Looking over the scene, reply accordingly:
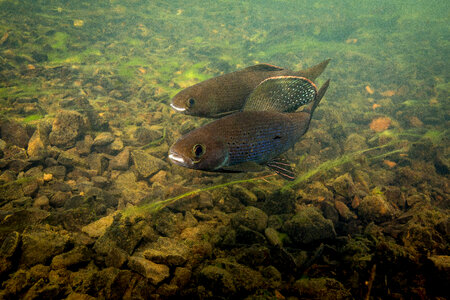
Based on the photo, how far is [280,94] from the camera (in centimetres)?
231

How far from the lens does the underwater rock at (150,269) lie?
147 centimetres

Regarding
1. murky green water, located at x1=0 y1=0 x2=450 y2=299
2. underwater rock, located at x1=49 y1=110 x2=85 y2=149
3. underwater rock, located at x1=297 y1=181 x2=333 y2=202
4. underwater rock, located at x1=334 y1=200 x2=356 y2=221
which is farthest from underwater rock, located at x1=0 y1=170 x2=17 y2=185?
underwater rock, located at x1=334 y1=200 x2=356 y2=221

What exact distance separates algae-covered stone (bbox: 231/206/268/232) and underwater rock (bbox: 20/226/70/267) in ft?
5.19

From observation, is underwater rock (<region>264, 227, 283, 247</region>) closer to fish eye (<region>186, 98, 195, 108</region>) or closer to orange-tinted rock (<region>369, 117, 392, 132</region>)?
fish eye (<region>186, 98, 195, 108</region>)

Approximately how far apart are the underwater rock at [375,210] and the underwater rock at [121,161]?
3906mm

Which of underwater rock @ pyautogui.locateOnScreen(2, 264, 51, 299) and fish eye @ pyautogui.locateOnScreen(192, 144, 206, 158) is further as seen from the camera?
fish eye @ pyautogui.locateOnScreen(192, 144, 206, 158)

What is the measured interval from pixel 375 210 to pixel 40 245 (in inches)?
137

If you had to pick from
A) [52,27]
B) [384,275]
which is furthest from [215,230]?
[52,27]

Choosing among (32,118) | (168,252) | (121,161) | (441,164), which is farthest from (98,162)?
(441,164)

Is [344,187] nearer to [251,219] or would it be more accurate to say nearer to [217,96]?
[251,219]

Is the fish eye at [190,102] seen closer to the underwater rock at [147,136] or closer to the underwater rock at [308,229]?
the underwater rock at [308,229]

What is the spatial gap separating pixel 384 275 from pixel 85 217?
9.60 feet

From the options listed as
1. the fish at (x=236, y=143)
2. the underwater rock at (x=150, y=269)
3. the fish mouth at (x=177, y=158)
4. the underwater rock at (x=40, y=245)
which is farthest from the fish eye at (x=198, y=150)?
the underwater rock at (x=40, y=245)

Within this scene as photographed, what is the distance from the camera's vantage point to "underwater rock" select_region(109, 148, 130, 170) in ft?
12.1
